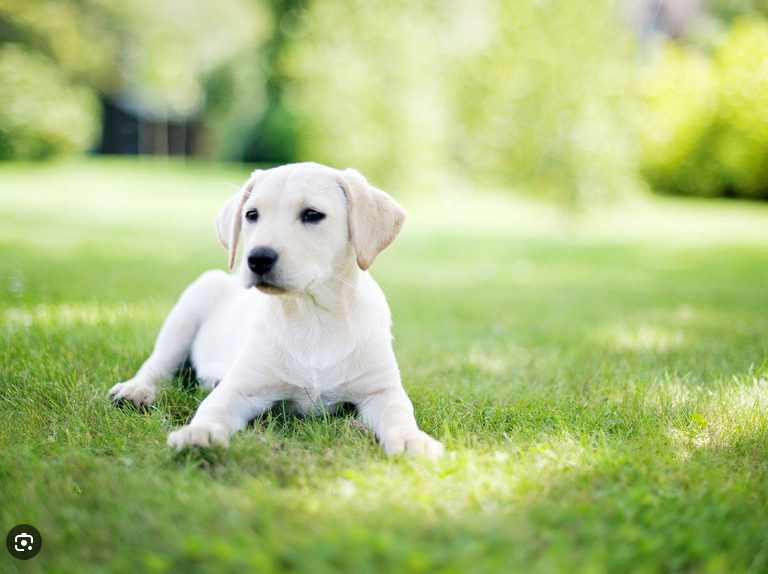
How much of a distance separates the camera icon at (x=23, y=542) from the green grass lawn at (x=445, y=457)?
5cm

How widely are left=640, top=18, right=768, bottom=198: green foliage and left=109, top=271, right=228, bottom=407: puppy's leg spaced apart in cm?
1880

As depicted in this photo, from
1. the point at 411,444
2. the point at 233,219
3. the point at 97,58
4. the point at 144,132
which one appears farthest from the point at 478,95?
the point at 144,132

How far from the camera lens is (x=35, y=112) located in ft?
85.2

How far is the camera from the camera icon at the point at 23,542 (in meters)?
2.04

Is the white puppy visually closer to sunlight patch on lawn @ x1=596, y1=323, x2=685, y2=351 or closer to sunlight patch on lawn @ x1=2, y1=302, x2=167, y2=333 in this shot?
sunlight patch on lawn @ x1=2, y1=302, x2=167, y2=333

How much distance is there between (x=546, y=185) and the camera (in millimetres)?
15664

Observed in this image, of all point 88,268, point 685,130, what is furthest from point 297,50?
point 88,268

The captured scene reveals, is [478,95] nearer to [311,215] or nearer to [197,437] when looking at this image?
[311,215]

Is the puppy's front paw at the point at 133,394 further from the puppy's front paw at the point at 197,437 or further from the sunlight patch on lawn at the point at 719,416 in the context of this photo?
the sunlight patch on lawn at the point at 719,416

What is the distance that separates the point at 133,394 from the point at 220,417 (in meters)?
0.76

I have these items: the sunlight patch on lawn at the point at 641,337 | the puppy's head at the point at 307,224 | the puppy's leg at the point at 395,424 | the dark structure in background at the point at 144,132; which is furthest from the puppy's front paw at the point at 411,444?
the dark structure in background at the point at 144,132

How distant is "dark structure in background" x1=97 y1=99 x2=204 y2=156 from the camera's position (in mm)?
44219

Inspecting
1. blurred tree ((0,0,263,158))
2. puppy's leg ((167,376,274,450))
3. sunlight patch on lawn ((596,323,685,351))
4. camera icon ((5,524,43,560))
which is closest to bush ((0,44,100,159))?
blurred tree ((0,0,263,158))

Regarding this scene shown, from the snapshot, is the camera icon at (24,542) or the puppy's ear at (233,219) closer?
the camera icon at (24,542)
